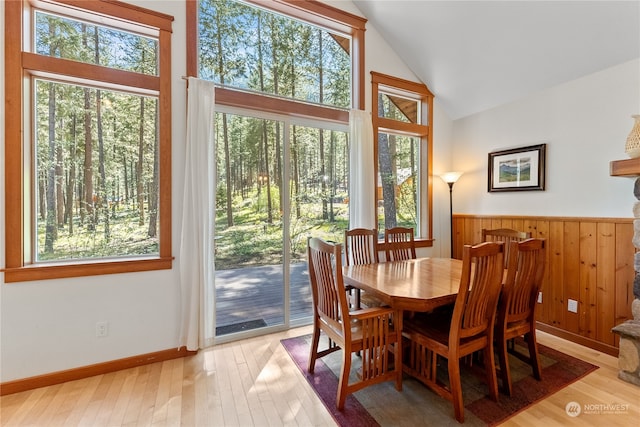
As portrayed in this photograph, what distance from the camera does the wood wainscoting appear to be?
2.43 metres

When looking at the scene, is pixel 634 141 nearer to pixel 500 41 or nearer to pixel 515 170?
pixel 515 170

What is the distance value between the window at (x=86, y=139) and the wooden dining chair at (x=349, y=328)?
4.71 feet

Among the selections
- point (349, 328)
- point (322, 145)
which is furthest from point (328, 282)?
point (322, 145)

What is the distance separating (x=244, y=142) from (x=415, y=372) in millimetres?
2469

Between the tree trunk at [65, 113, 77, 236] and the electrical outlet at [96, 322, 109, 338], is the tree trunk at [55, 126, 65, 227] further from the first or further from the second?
the electrical outlet at [96, 322, 109, 338]

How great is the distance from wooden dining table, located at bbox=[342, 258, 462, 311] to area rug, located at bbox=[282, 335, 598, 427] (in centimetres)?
64

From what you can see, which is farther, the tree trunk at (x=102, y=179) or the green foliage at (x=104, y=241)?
the tree trunk at (x=102, y=179)

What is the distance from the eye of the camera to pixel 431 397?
6.31ft

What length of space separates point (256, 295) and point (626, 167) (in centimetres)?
334

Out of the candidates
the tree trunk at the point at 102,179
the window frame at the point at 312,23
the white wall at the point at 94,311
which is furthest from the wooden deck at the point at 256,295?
the window frame at the point at 312,23

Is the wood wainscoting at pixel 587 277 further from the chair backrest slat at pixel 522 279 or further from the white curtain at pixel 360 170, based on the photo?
the white curtain at pixel 360 170

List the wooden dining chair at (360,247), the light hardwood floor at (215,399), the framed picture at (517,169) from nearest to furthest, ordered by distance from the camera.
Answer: the light hardwood floor at (215,399) → the wooden dining chair at (360,247) → the framed picture at (517,169)

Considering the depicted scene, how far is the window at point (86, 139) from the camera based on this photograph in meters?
2.06

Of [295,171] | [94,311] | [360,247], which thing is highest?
[295,171]
